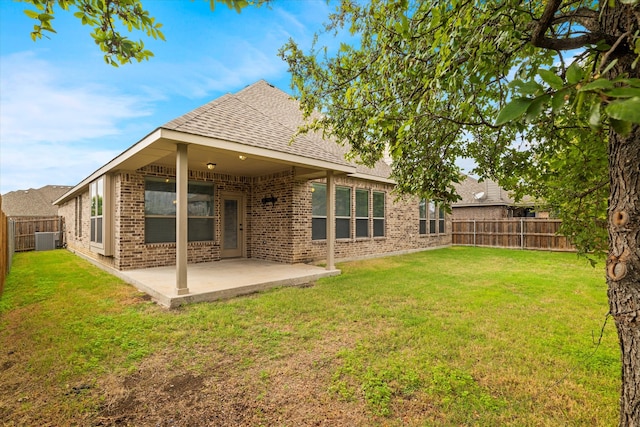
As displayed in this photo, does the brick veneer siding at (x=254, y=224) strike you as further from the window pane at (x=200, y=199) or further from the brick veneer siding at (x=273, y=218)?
the window pane at (x=200, y=199)

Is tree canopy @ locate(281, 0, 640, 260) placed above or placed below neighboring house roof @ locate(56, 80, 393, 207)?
below

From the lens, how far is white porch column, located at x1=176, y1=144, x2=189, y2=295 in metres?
5.29

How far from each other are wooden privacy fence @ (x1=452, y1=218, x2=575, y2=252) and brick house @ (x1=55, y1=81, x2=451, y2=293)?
6.28 metres

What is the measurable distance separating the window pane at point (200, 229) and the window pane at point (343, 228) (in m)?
4.17

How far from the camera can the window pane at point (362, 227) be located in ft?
36.4

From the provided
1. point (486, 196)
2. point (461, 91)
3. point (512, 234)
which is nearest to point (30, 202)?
point (461, 91)

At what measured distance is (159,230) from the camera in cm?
843

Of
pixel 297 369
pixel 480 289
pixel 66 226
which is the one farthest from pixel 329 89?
pixel 66 226

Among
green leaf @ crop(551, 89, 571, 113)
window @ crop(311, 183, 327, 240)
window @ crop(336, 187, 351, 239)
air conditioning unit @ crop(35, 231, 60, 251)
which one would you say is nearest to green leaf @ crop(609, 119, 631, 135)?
green leaf @ crop(551, 89, 571, 113)

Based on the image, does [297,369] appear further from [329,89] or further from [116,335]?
[329,89]

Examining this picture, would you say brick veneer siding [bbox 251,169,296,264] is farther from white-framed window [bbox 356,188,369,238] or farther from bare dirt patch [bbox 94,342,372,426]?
bare dirt patch [bbox 94,342,372,426]

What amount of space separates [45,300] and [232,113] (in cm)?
518

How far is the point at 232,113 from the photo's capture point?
689cm

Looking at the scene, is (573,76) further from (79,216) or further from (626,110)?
(79,216)
